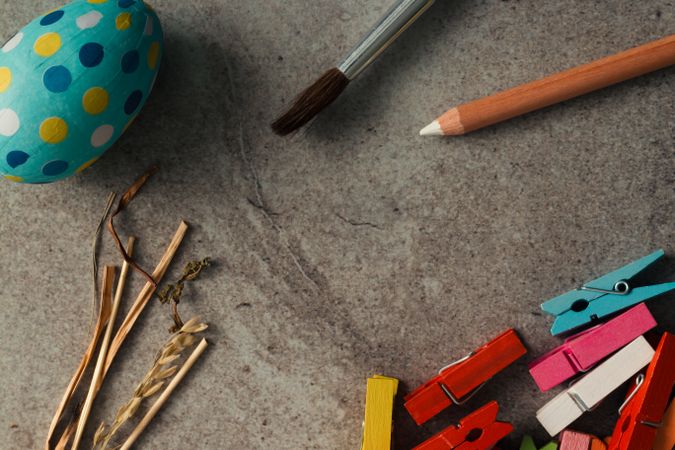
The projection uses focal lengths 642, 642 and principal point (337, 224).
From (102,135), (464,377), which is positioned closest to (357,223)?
(464,377)

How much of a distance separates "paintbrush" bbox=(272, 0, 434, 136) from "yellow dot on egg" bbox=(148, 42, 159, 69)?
0.17 m

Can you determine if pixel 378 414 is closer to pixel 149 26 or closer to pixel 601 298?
pixel 601 298

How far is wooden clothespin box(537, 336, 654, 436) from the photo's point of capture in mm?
845

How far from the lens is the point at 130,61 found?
0.80 metres

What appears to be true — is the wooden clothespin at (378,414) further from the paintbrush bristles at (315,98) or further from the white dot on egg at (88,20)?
the white dot on egg at (88,20)

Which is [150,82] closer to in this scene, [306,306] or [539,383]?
[306,306]

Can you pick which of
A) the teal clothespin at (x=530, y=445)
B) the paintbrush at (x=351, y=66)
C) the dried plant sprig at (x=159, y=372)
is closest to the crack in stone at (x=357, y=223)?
the paintbrush at (x=351, y=66)

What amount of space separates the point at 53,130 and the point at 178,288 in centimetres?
28

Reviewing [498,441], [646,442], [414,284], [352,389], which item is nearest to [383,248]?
[414,284]

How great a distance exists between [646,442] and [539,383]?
15cm

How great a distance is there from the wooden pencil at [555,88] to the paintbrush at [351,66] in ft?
0.41

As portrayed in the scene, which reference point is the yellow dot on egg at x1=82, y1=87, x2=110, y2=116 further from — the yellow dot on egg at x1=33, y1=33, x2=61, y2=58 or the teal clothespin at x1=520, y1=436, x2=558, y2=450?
the teal clothespin at x1=520, y1=436, x2=558, y2=450

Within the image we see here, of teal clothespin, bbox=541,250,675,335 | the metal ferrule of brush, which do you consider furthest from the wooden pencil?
teal clothespin, bbox=541,250,675,335

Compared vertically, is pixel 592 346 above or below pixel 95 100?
below
